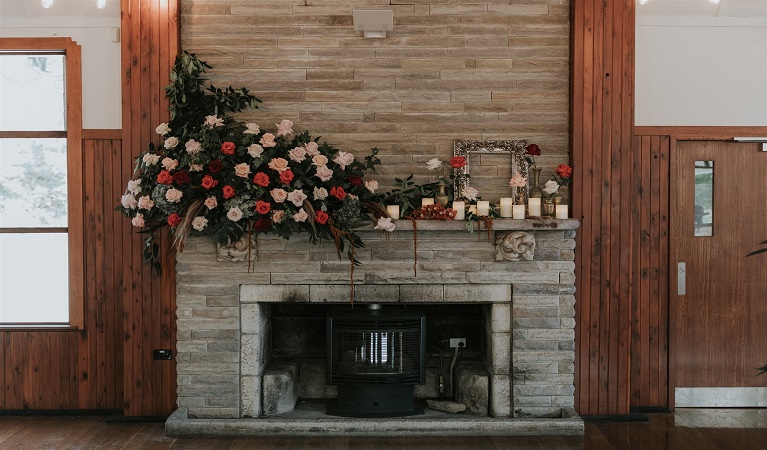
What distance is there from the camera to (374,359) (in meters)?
4.82

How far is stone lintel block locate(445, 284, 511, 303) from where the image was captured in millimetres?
4809

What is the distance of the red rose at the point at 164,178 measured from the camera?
4535mm

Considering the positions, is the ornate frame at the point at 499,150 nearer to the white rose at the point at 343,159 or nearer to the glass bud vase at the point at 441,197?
the glass bud vase at the point at 441,197

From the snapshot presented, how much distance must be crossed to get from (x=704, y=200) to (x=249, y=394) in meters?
3.50

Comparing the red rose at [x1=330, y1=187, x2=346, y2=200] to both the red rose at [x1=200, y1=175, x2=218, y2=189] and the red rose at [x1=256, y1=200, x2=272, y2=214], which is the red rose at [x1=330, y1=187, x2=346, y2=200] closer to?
the red rose at [x1=256, y1=200, x2=272, y2=214]

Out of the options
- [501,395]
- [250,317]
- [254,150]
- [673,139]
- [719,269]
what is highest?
[673,139]

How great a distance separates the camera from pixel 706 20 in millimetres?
5113

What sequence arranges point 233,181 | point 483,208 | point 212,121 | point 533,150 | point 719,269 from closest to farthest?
point 233,181 → point 212,121 → point 483,208 → point 533,150 → point 719,269

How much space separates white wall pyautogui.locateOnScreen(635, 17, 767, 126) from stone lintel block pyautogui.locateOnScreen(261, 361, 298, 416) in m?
3.05

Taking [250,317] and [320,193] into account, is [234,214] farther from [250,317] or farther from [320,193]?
[250,317]

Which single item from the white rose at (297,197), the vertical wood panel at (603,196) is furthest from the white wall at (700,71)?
the white rose at (297,197)

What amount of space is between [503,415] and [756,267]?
2175 mm

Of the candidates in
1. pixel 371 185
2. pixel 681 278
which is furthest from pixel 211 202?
pixel 681 278

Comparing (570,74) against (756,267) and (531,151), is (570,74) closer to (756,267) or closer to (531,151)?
(531,151)
